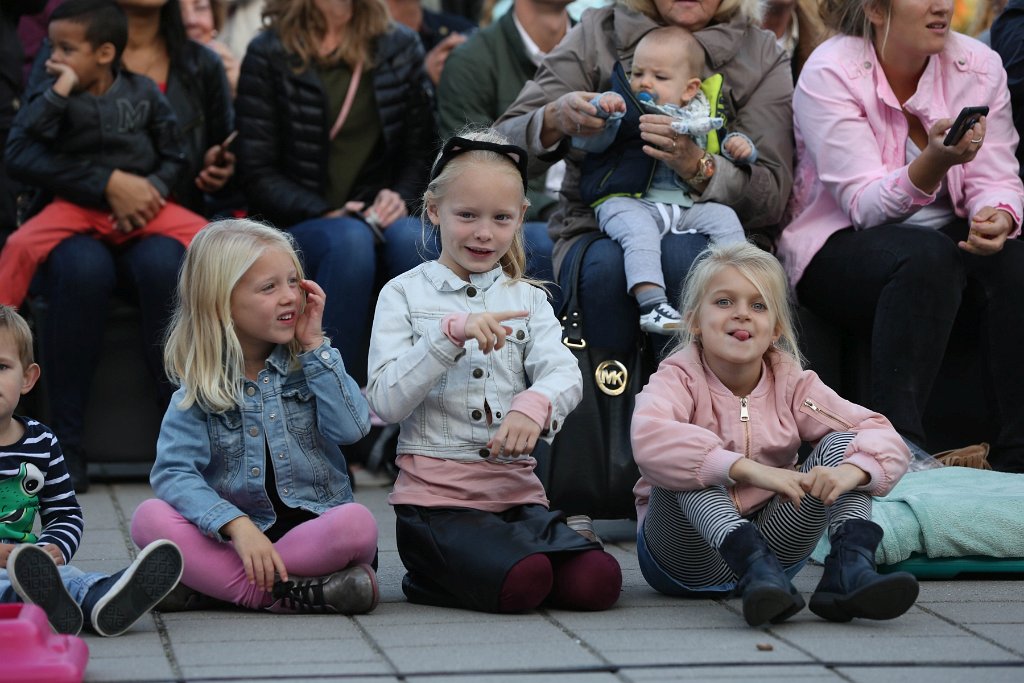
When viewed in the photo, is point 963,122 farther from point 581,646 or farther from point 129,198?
point 129,198

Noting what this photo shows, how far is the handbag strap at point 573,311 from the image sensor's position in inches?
177

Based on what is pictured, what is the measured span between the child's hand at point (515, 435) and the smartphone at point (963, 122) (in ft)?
5.70

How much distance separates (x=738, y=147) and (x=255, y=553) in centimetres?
221

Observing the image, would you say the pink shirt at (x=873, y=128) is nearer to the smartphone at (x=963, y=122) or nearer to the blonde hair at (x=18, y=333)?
the smartphone at (x=963, y=122)

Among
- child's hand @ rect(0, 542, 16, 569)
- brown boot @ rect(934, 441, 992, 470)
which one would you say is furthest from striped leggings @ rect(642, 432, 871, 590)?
child's hand @ rect(0, 542, 16, 569)

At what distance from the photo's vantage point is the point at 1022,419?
4.59m

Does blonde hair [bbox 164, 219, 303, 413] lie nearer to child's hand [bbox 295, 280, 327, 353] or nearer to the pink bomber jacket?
child's hand [bbox 295, 280, 327, 353]

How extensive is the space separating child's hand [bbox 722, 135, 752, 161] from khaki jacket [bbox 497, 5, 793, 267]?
0.04 m

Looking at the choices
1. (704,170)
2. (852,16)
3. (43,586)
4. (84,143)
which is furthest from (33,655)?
(852,16)

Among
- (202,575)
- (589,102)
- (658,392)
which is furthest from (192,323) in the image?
(589,102)

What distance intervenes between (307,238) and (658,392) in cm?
228

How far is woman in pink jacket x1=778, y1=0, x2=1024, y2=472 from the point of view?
4.55 metres

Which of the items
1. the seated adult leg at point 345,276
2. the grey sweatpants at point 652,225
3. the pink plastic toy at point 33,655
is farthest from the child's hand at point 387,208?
the pink plastic toy at point 33,655

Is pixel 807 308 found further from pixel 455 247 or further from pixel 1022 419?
pixel 455 247
